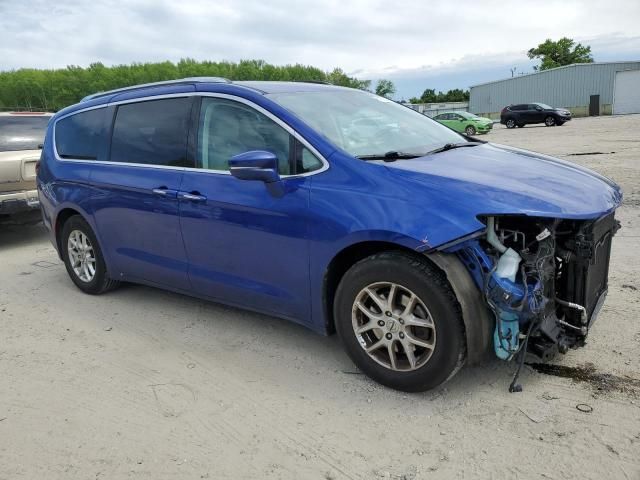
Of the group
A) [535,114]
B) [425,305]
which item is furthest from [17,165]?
[535,114]

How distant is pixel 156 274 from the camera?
4477mm

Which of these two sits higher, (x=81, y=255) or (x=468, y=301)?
(x=468, y=301)

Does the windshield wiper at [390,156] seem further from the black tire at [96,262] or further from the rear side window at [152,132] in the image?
the black tire at [96,262]

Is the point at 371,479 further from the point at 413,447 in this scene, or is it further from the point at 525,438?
the point at 525,438

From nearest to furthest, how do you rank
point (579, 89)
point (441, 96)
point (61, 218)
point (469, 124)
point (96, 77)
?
1. point (61, 218)
2. point (469, 124)
3. point (579, 89)
4. point (96, 77)
5. point (441, 96)

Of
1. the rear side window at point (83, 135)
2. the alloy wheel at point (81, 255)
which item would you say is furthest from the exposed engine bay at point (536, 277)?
the alloy wheel at point (81, 255)

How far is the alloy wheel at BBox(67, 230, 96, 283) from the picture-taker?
17.1ft

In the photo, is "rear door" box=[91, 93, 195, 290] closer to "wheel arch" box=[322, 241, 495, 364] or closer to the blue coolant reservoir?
"wheel arch" box=[322, 241, 495, 364]

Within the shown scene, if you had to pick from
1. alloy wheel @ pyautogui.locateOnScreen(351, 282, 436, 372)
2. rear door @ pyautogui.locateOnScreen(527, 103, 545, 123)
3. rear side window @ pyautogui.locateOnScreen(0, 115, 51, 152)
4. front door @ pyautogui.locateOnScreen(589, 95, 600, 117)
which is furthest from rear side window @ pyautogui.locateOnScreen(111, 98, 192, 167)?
front door @ pyautogui.locateOnScreen(589, 95, 600, 117)

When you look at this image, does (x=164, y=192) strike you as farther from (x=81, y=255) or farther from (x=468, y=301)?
(x=468, y=301)

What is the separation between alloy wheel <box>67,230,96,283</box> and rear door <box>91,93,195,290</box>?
39 cm

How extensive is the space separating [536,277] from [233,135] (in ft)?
7.09

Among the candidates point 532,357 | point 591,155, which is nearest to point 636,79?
point 591,155

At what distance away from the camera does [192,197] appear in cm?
388
